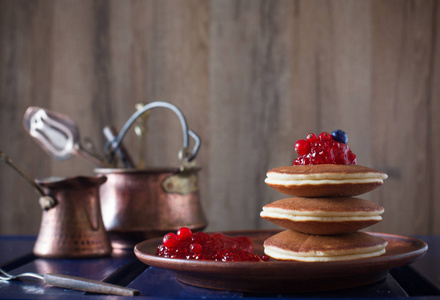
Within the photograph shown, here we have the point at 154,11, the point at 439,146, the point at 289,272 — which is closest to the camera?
the point at 289,272

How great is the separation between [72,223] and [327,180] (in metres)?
0.51

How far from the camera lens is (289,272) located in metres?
0.60

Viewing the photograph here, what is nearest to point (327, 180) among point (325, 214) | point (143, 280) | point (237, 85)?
point (325, 214)

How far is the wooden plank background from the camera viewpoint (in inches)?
67.2

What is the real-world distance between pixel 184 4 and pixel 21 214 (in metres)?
1.00

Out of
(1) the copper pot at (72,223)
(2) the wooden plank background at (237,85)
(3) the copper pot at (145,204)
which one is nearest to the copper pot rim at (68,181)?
(1) the copper pot at (72,223)

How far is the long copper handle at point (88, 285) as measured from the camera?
0.64 metres

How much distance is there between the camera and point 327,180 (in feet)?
2.38


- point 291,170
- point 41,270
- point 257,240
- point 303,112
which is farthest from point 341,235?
point 303,112

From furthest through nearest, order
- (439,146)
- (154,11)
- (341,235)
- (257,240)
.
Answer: (154,11), (439,146), (257,240), (341,235)

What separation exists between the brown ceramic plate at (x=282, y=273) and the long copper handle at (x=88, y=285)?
0.06m

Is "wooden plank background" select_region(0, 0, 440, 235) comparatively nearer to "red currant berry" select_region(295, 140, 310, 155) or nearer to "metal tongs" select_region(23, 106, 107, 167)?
"metal tongs" select_region(23, 106, 107, 167)

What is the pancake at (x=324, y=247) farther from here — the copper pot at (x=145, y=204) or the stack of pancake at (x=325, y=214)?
the copper pot at (x=145, y=204)

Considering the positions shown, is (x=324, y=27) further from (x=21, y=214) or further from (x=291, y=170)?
(x=21, y=214)
